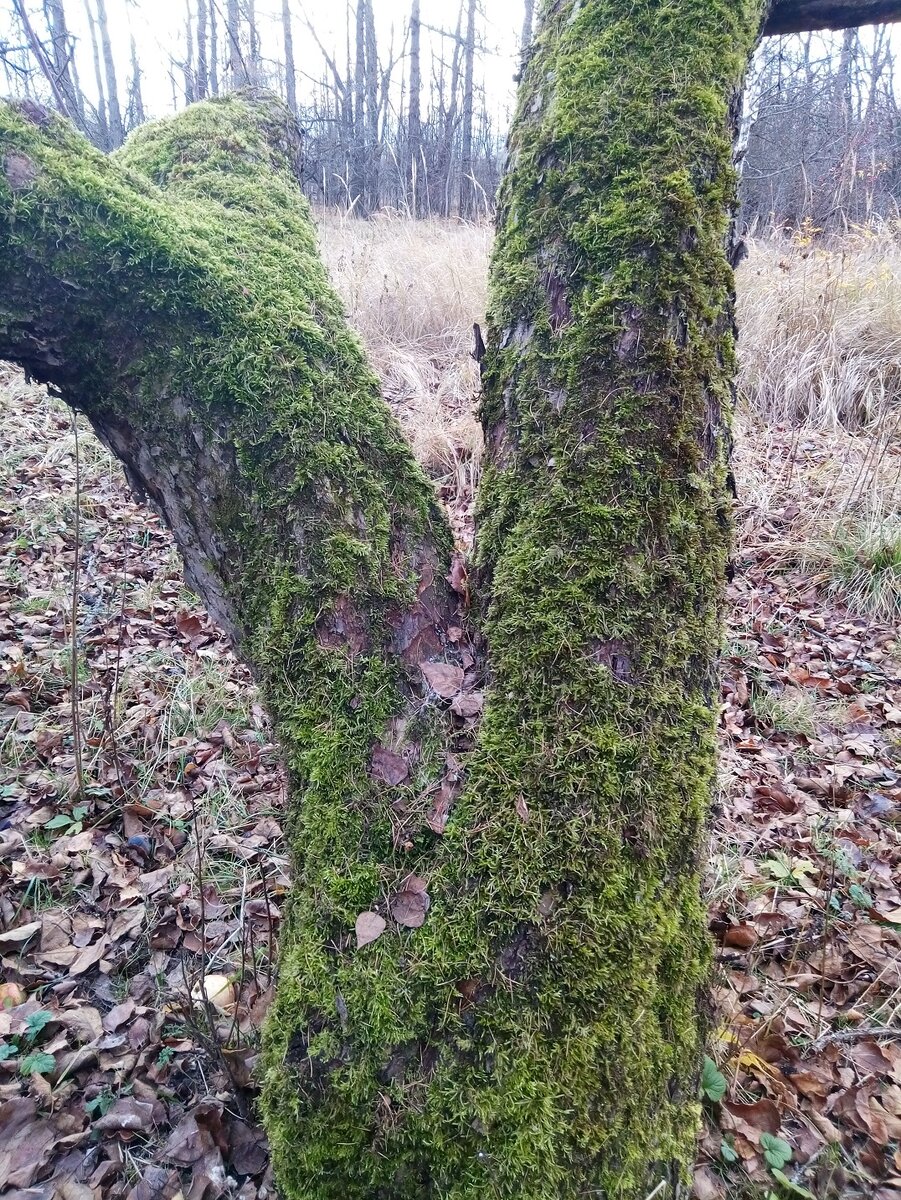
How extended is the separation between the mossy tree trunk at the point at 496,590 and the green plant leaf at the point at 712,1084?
0.29 meters

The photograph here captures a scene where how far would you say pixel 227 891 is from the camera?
7.95 feet

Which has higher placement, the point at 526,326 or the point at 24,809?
the point at 526,326

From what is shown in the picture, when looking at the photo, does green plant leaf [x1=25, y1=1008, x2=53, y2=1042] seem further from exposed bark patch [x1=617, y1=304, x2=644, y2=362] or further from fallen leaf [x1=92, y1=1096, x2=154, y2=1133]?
exposed bark patch [x1=617, y1=304, x2=644, y2=362]

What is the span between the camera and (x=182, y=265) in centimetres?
151

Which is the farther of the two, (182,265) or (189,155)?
(189,155)

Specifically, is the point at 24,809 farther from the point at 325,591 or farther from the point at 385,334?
the point at 385,334

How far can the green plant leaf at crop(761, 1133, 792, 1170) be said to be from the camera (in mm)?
1456

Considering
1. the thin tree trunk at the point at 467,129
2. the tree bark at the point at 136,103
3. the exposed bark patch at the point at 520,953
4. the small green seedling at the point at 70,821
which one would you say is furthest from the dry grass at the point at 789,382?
the tree bark at the point at 136,103

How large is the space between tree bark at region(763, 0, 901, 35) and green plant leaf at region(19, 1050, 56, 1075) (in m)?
3.64

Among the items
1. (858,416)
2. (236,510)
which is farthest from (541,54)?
(858,416)

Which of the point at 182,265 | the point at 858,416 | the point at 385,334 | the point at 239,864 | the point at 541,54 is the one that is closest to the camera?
the point at 182,265

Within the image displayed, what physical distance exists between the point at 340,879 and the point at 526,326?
1.27 metres

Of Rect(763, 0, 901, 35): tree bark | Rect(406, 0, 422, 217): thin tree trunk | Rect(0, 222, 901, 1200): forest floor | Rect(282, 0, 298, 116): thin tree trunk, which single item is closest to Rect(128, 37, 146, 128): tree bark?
Rect(282, 0, 298, 116): thin tree trunk

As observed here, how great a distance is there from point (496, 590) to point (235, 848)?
5.86 feet
